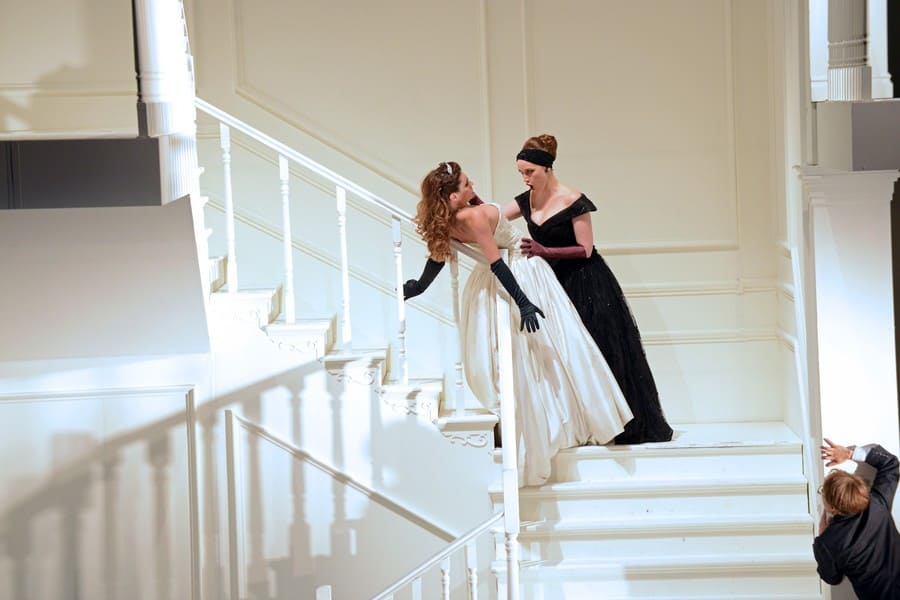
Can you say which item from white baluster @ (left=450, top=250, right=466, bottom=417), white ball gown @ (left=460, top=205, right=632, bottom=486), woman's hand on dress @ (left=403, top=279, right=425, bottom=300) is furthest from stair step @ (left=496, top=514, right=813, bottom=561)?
woman's hand on dress @ (left=403, top=279, right=425, bottom=300)

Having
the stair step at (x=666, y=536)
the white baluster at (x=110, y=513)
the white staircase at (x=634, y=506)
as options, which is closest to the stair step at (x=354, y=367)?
the white staircase at (x=634, y=506)

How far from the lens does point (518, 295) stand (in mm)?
5109

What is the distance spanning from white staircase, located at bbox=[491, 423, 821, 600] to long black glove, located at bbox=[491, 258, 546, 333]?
2.49 feet

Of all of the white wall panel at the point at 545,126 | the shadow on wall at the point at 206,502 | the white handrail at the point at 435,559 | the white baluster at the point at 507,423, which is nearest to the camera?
the white handrail at the point at 435,559

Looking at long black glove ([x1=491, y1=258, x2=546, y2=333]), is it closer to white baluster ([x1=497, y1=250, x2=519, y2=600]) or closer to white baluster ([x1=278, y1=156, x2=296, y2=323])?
white baluster ([x1=497, y1=250, x2=519, y2=600])

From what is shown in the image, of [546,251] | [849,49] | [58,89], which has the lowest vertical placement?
[546,251]

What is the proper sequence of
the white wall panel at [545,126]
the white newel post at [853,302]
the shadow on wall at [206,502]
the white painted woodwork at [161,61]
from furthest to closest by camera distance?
the white wall panel at [545,126] → the shadow on wall at [206,502] → the white newel post at [853,302] → the white painted woodwork at [161,61]

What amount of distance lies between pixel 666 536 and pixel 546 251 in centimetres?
132

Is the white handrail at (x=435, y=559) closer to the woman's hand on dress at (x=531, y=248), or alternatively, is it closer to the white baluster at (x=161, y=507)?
the woman's hand on dress at (x=531, y=248)

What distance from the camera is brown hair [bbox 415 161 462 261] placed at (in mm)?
5172

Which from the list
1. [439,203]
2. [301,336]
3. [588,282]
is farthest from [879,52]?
[301,336]

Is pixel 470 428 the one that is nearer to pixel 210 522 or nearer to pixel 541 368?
pixel 541 368

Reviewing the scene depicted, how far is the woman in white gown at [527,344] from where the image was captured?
17.0ft

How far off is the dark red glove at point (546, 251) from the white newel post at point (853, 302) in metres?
1.02
